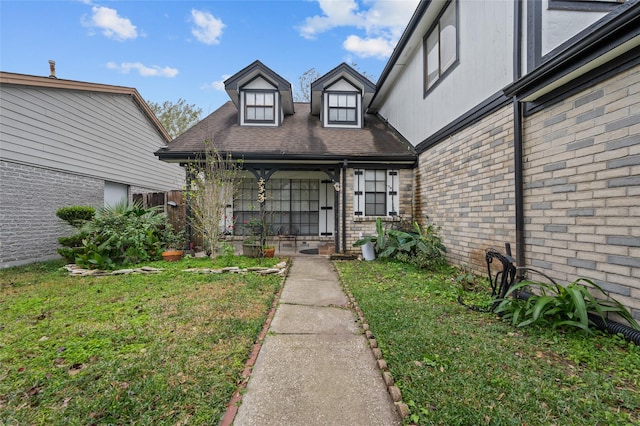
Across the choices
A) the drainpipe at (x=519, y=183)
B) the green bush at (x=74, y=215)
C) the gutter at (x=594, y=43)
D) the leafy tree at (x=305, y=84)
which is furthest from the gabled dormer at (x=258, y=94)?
the leafy tree at (x=305, y=84)

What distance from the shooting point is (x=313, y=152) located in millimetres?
7602

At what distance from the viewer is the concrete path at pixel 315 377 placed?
1.71 meters

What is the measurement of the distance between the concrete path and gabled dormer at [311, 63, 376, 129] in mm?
7689

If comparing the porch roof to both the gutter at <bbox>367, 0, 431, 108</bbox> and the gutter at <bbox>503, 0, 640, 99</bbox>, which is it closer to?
the gutter at <bbox>367, 0, 431, 108</bbox>

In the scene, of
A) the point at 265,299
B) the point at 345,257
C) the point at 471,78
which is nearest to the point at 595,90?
the point at 471,78

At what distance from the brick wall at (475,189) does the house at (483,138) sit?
0.03 m

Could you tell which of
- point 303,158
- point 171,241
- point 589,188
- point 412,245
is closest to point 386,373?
point 589,188

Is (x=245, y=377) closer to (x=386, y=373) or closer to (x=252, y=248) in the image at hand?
(x=386, y=373)

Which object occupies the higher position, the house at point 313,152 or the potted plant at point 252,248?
the house at point 313,152

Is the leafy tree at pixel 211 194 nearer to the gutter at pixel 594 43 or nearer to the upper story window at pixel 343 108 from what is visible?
the upper story window at pixel 343 108

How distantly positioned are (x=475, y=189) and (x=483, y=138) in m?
0.94

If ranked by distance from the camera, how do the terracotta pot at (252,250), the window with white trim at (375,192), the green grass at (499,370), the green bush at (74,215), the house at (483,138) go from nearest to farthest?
the green grass at (499,370)
the house at (483,138)
the green bush at (74,215)
the terracotta pot at (252,250)
the window with white trim at (375,192)

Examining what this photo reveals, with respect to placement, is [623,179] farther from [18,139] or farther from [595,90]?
[18,139]

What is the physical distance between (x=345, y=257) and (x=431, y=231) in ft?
7.57
